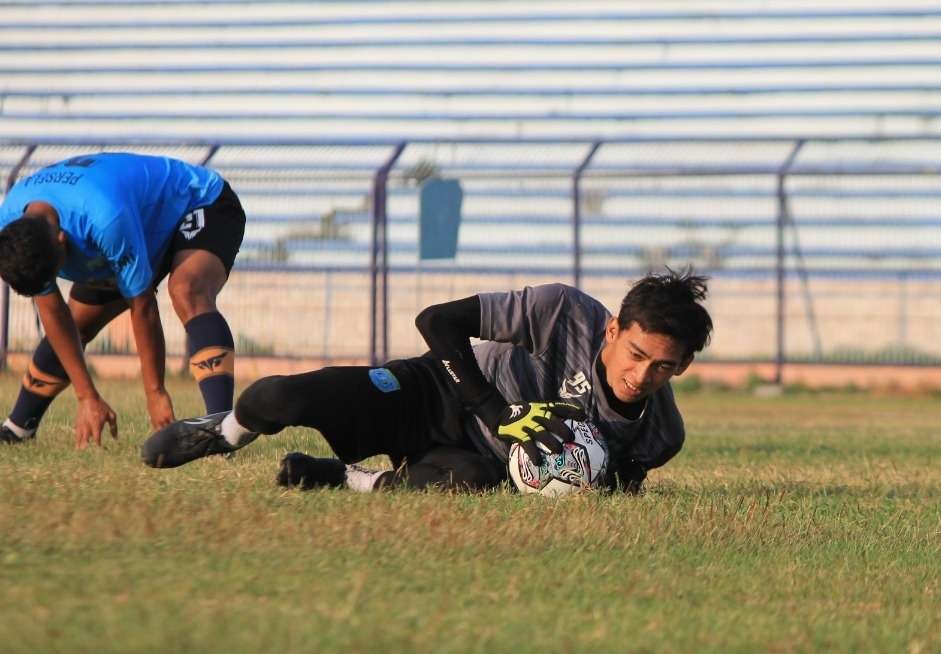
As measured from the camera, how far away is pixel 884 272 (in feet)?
48.8

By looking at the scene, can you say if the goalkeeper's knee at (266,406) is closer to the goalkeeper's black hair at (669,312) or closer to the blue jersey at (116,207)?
the goalkeeper's black hair at (669,312)

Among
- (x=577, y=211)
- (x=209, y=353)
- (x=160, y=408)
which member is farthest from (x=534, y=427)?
(x=577, y=211)

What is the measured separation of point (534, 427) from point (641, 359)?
0.41 meters

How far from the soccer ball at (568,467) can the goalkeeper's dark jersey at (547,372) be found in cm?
13

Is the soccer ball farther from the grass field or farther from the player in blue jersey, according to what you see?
the player in blue jersey

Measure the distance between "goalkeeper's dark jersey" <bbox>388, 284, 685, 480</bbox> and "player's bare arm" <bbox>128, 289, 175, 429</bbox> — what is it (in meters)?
1.20

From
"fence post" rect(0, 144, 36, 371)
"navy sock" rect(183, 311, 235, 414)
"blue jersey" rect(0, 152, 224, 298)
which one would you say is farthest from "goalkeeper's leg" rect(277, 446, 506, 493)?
"fence post" rect(0, 144, 36, 371)

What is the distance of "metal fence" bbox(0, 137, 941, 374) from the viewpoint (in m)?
14.6

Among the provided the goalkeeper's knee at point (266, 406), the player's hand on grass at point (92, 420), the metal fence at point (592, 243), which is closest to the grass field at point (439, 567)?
the player's hand on grass at point (92, 420)

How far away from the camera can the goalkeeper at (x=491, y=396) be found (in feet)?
17.7

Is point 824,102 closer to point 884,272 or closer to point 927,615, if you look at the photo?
point 884,272

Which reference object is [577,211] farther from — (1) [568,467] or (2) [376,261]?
(1) [568,467]

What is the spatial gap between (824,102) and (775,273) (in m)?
3.46

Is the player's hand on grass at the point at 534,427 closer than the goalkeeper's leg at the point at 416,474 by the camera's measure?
Yes
